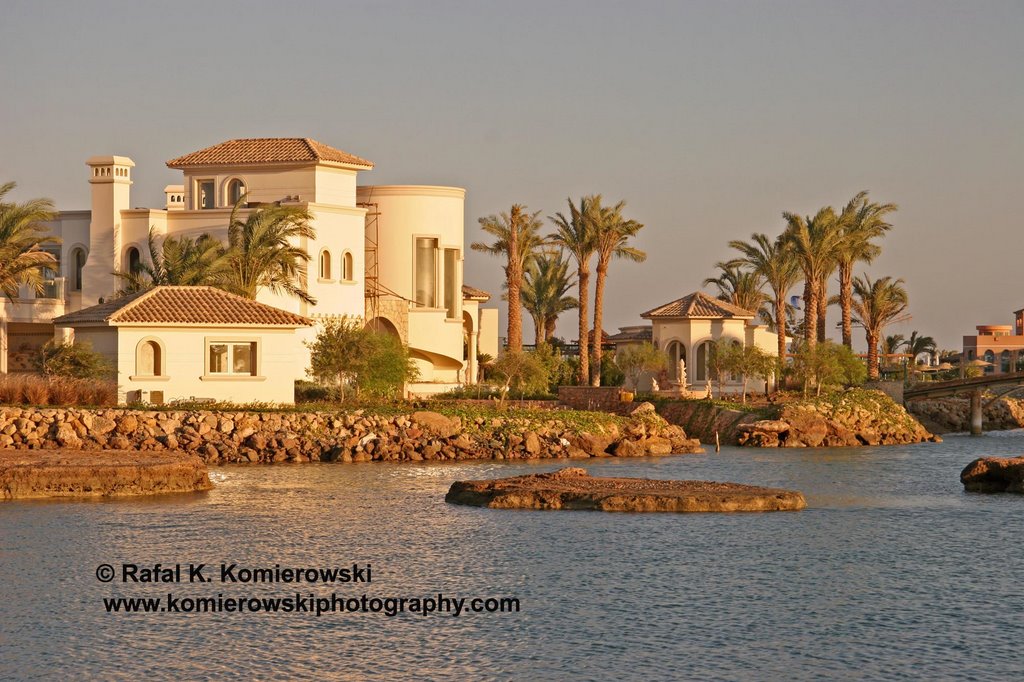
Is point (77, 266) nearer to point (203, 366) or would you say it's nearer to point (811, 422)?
point (203, 366)

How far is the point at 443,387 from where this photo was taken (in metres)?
59.7

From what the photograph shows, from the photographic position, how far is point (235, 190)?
6112 cm

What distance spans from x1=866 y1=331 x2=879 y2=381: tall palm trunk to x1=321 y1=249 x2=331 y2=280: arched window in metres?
26.7

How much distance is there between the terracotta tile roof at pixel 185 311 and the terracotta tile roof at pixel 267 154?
43.5 ft

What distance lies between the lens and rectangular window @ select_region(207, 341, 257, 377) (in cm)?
4662

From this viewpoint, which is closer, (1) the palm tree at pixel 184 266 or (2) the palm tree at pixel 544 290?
(1) the palm tree at pixel 184 266

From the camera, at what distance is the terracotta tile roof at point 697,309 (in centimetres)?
6819

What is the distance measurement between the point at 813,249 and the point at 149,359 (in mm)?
31657

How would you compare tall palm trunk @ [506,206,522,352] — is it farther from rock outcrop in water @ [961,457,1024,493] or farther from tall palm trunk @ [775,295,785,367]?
rock outcrop in water @ [961,457,1024,493]

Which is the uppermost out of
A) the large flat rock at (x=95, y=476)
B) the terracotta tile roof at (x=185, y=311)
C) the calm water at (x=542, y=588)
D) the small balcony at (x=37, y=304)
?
the small balcony at (x=37, y=304)

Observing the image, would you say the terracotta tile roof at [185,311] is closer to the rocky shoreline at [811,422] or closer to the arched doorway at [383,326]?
the arched doorway at [383,326]

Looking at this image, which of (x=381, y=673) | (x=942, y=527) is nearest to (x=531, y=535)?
(x=942, y=527)

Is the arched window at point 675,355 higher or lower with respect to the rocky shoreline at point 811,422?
higher

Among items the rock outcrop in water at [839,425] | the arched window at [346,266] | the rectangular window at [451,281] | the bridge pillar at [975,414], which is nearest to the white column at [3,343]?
the arched window at [346,266]
